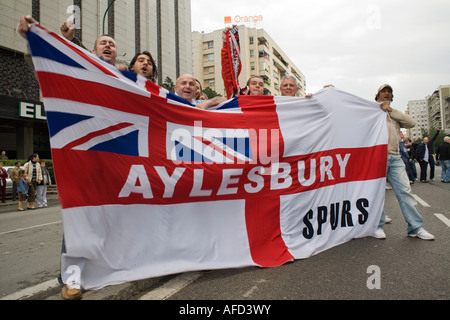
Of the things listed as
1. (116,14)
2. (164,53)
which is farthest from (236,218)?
(164,53)

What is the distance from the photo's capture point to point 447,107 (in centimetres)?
11125

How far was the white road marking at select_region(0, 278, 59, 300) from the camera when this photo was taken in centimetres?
263

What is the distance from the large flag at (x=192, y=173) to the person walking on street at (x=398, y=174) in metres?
0.16

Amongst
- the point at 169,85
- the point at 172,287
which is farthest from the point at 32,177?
the point at 169,85

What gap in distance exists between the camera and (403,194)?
409 centimetres

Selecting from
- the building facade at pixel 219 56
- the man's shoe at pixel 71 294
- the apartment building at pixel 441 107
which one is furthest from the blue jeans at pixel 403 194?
the apartment building at pixel 441 107

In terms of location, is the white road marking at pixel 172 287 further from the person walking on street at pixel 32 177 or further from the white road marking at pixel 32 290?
the person walking on street at pixel 32 177

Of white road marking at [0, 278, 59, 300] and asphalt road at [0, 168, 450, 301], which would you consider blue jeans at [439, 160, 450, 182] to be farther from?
white road marking at [0, 278, 59, 300]

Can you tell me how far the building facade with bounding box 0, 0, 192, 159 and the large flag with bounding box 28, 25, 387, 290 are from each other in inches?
378

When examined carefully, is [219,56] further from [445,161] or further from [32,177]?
[32,177]

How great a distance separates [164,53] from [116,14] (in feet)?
23.4

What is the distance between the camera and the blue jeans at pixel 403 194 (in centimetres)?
399

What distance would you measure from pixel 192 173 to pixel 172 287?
1.02 m
